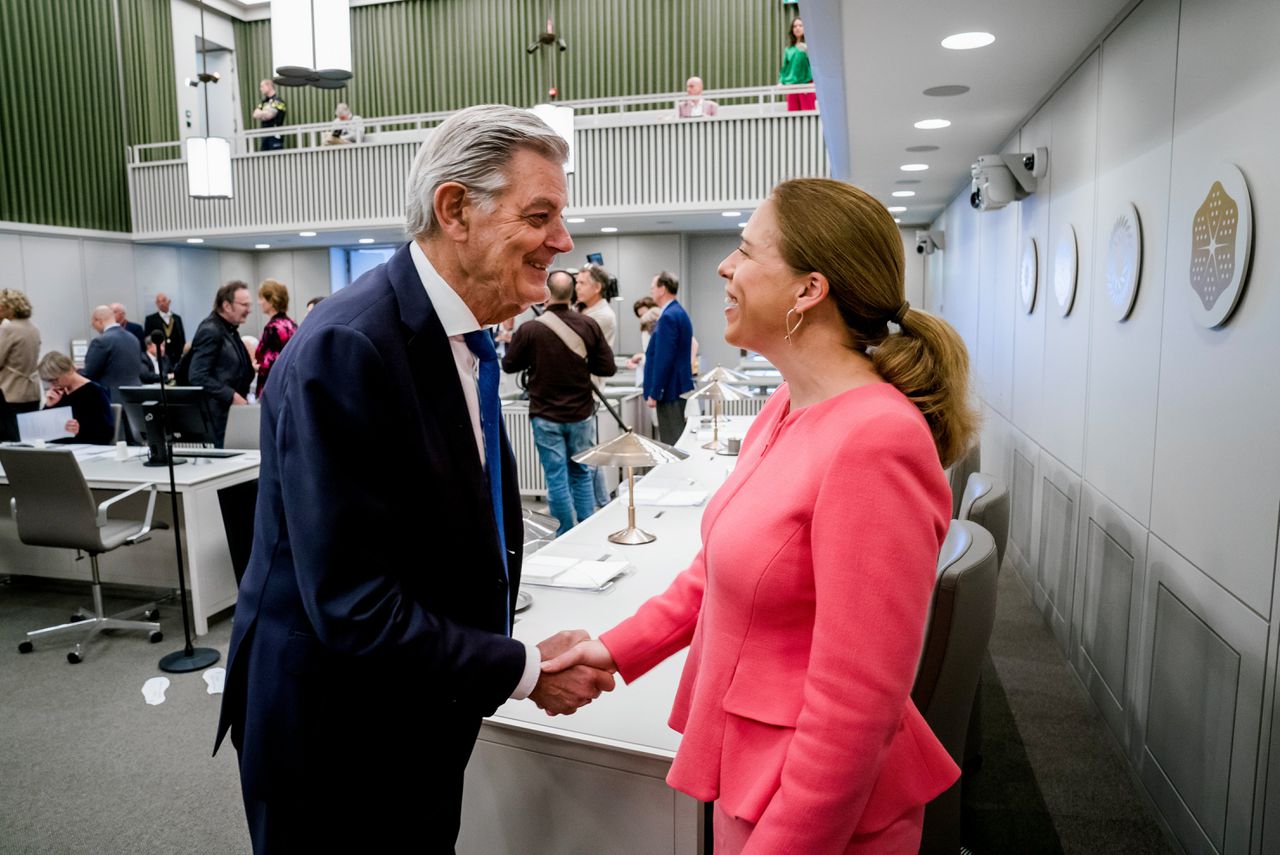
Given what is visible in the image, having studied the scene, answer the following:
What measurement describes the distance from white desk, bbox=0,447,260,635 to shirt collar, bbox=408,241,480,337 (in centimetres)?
306

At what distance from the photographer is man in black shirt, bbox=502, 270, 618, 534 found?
532cm

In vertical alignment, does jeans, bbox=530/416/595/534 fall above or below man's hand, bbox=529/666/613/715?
below

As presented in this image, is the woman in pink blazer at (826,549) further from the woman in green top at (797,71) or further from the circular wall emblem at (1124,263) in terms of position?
the woman in green top at (797,71)

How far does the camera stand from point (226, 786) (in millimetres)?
2977

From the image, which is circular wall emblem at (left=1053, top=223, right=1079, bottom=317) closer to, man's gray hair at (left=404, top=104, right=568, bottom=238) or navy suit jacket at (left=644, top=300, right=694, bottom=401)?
navy suit jacket at (left=644, top=300, right=694, bottom=401)

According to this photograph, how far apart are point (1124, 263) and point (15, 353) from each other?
6599 millimetres

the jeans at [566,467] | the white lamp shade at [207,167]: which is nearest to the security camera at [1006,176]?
the jeans at [566,467]

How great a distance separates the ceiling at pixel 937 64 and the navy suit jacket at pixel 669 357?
1.66 m

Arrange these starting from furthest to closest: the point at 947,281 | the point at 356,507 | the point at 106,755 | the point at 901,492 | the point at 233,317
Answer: the point at 947,281, the point at 233,317, the point at 106,755, the point at 356,507, the point at 901,492

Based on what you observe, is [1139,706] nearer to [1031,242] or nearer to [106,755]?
[1031,242]

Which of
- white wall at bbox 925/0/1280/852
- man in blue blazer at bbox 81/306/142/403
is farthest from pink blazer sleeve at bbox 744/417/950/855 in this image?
man in blue blazer at bbox 81/306/142/403

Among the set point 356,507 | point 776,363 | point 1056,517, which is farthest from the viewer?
point 1056,517

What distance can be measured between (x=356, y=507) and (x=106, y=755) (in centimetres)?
277

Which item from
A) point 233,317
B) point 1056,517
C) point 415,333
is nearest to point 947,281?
point 1056,517
